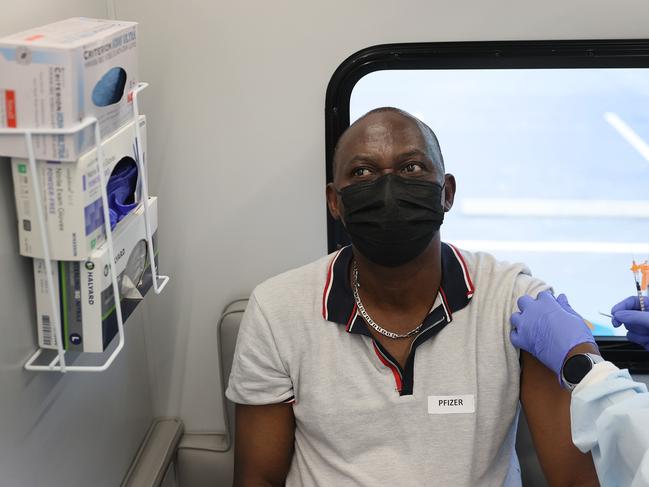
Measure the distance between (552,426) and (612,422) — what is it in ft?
1.46

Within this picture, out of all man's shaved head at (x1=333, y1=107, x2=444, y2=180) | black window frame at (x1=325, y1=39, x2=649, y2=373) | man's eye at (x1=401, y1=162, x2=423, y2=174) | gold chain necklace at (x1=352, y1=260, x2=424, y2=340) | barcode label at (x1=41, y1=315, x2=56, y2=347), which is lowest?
gold chain necklace at (x1=352, y1=260, x2=424, y2=340)

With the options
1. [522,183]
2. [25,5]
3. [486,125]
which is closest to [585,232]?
[522,183]

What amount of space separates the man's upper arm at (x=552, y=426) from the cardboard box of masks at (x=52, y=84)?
115cm

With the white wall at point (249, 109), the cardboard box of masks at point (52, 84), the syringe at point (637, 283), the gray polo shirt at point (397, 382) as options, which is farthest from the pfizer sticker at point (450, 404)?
the cardboard box of masks at point (52, 84)

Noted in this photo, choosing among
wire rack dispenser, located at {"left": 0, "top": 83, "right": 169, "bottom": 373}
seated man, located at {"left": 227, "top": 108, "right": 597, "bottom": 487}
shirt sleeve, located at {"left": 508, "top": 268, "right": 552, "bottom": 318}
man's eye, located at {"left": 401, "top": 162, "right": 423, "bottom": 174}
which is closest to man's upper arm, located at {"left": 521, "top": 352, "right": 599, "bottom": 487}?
seated man, located at {"left": 227, "top": 108, "right": 597, "bottom": 487}

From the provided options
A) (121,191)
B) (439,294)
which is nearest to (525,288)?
(439,294)

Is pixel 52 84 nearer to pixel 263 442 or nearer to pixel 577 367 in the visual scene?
pixel 263 442

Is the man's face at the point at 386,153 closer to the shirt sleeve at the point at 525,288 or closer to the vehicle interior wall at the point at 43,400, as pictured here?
the shirt sleeve at the point at 525,288

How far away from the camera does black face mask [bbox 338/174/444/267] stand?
1.69 meters

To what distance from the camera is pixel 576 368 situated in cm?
156

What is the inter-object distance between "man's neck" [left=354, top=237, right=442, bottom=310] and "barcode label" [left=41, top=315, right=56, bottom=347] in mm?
721

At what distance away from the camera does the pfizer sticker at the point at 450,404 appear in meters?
1.81

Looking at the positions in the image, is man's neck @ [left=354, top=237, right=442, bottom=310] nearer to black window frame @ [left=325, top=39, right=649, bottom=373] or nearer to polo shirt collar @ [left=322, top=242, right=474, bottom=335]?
polo shirt collar @ [left=322, top=242, right=474, bottom=335]

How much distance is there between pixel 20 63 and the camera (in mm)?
1426
